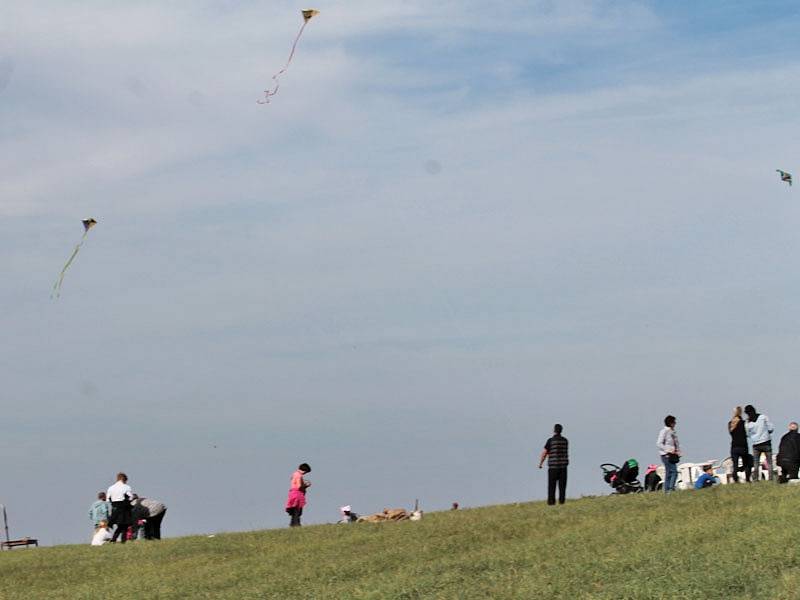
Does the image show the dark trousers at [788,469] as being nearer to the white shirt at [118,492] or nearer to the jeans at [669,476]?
the jeans at [669,476]

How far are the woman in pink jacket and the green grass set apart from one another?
2237 millimetres

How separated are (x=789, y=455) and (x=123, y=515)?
17.0 meters

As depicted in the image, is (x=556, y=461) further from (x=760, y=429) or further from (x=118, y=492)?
(x=118, y=492)

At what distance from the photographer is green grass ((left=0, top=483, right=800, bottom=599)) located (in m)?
19.6

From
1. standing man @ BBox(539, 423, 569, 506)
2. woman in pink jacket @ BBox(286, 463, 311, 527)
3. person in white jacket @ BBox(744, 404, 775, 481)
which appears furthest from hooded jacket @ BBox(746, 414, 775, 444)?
woman in pink jacket @ BBox(286, 463, 311, 527)

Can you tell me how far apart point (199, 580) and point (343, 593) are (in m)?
4.55

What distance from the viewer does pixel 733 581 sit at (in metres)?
18.5

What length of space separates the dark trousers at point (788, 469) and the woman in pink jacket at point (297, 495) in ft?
39.6

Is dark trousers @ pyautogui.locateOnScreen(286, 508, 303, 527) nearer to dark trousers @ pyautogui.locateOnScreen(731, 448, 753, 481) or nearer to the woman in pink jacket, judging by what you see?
the woman in pink jacket

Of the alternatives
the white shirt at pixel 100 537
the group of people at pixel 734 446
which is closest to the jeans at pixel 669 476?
the group of people at pixel 734 446

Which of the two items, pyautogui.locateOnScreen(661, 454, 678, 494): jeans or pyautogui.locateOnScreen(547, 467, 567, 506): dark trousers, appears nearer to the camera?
pyautogui.locateOnScreen(547, 467, 567, 506): dark trousers

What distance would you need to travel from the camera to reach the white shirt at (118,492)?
33.5 metres

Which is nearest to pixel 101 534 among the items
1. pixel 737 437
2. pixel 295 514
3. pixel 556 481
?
pixel 295 514

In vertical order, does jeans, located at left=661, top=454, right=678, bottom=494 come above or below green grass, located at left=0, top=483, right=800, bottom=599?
above
